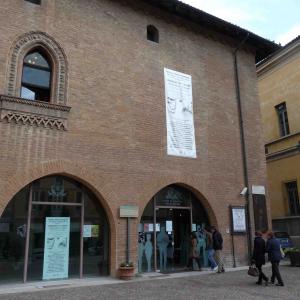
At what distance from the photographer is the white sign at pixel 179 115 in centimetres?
1523

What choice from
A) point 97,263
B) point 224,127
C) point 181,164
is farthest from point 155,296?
point 224,127

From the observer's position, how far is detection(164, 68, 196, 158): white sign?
15234mm

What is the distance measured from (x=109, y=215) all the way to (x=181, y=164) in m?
3.66

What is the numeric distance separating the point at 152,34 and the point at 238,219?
8423 millimetres

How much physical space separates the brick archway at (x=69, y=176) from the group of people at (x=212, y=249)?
3408 millimetres

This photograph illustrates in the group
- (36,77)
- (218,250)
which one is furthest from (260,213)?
(36,77)

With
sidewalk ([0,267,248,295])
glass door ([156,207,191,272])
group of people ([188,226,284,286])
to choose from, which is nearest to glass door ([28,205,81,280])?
sidewalk ([0,267,248,295])

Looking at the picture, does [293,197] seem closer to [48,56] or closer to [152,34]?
[152,34]

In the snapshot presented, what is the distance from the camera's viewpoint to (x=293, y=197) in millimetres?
22766

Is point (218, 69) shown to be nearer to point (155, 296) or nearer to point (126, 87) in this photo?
point (126, 87)

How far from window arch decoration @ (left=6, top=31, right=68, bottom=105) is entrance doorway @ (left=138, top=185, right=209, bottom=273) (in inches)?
205

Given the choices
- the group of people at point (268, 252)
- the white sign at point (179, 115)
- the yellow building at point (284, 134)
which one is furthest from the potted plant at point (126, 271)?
the yellow building at point (284, 134)

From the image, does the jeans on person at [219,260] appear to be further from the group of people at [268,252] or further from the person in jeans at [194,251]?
the group of people at [268,252]

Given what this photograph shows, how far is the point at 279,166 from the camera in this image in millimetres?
23469
